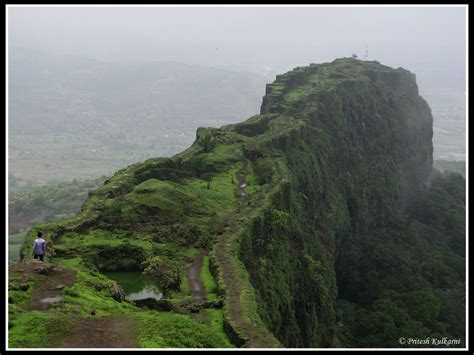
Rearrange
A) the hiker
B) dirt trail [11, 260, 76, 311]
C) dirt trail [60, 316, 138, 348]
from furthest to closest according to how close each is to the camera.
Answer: the hiker < dirt trail [11, 260, 76, 311] < dirt trail [60, 316, 138, 348]

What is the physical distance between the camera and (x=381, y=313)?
55.0 meters

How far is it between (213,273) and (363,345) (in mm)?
25621

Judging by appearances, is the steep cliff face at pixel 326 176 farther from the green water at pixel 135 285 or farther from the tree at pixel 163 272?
the green water at pixel 135 285

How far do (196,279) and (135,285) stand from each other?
3.37 meters

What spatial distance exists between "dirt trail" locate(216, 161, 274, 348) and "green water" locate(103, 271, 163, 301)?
3.81 m

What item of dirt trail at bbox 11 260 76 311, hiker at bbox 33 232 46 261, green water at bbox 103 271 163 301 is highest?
hiker at bbox 33 232 46 261

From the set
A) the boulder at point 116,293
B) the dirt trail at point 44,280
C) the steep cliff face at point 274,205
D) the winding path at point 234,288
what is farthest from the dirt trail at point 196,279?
the dirt trail at point 44,280

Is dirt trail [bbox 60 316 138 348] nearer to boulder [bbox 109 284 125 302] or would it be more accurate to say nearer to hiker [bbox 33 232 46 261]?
boulder [bbox 109 284 125 302]

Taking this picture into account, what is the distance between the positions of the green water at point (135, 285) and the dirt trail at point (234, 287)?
12.5ft

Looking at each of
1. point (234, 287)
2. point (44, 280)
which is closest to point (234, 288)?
point (234, 287)

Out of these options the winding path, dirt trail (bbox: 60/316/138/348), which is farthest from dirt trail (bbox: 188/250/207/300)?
dirt trail (bbox: 60/316/138/348)

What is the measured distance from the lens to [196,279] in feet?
102

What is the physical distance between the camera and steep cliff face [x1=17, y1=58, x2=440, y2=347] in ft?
109

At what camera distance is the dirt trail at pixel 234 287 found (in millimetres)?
23172
